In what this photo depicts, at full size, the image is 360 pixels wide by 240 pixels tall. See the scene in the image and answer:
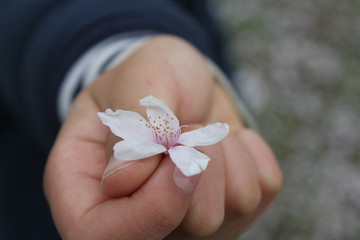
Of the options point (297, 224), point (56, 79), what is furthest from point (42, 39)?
point (297, 224)

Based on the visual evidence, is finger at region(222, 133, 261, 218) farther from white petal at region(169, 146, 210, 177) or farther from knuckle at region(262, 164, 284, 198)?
white petal at region(169, 146, 210, 177)

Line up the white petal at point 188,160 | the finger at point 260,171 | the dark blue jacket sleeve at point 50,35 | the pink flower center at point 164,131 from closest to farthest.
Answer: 1. the white petal at point 188,160
2. the pink flower center at point 164,131
3. the finger at point 260,171
4. the dark blue jacket sleeve at point 50,35

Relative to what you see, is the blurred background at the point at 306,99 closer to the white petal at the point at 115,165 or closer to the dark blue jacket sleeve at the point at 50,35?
the dark blue jacket sleeve at the point at 50,35

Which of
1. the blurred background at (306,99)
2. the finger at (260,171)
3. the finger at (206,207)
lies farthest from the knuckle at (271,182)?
the blurred background at (306,99)

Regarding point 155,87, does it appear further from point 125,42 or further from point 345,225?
point 345,225

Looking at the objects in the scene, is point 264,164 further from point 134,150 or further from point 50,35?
point 50,35

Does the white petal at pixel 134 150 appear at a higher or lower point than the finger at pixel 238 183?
higher
